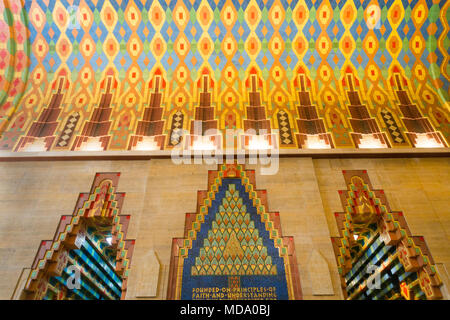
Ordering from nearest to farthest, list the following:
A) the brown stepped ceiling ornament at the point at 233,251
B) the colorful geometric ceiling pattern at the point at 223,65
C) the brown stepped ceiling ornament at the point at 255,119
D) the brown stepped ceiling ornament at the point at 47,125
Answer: the brown stepped ceiling ornament at the point at 233,251 → the brown stepped ceiling ornament at the point at 47,125 → the brown stepped ceiling ornament at the point at 255,119 → the colorful geometric ceiling pattern at the point at 223,65

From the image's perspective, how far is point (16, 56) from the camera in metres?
6.41

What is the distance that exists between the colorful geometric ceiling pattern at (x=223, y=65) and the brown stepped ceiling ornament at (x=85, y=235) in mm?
1469

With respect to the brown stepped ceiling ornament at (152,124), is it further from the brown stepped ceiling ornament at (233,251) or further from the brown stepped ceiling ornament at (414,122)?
the brown stepped ceiling ornament at (414,122)

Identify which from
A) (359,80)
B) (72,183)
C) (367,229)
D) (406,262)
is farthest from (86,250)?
(359,80)

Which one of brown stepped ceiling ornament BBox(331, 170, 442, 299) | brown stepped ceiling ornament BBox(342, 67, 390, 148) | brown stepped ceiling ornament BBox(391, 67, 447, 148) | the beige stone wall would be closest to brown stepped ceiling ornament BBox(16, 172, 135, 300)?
the beige stone wall

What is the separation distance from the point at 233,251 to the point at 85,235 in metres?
2.74

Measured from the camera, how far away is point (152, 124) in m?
6.14

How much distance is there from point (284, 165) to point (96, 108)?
424cm

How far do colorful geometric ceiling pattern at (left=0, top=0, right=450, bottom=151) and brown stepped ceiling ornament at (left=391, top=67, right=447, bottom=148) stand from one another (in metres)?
0.03

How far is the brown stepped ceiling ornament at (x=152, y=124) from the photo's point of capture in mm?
5812

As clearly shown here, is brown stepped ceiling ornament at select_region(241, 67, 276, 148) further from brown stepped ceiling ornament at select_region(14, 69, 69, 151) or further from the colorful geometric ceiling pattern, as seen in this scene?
brown stepped ceiling ornament at select_region(14, 69, 69, 151)

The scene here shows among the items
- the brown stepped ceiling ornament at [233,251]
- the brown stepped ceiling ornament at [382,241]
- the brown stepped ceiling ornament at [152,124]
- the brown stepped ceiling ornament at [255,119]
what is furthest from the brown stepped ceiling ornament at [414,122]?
the brown stepped ceiling ornament at [152,124]

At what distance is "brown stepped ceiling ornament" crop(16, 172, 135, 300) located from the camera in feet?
14.6

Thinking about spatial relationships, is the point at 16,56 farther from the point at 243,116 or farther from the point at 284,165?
the point at 284,165
